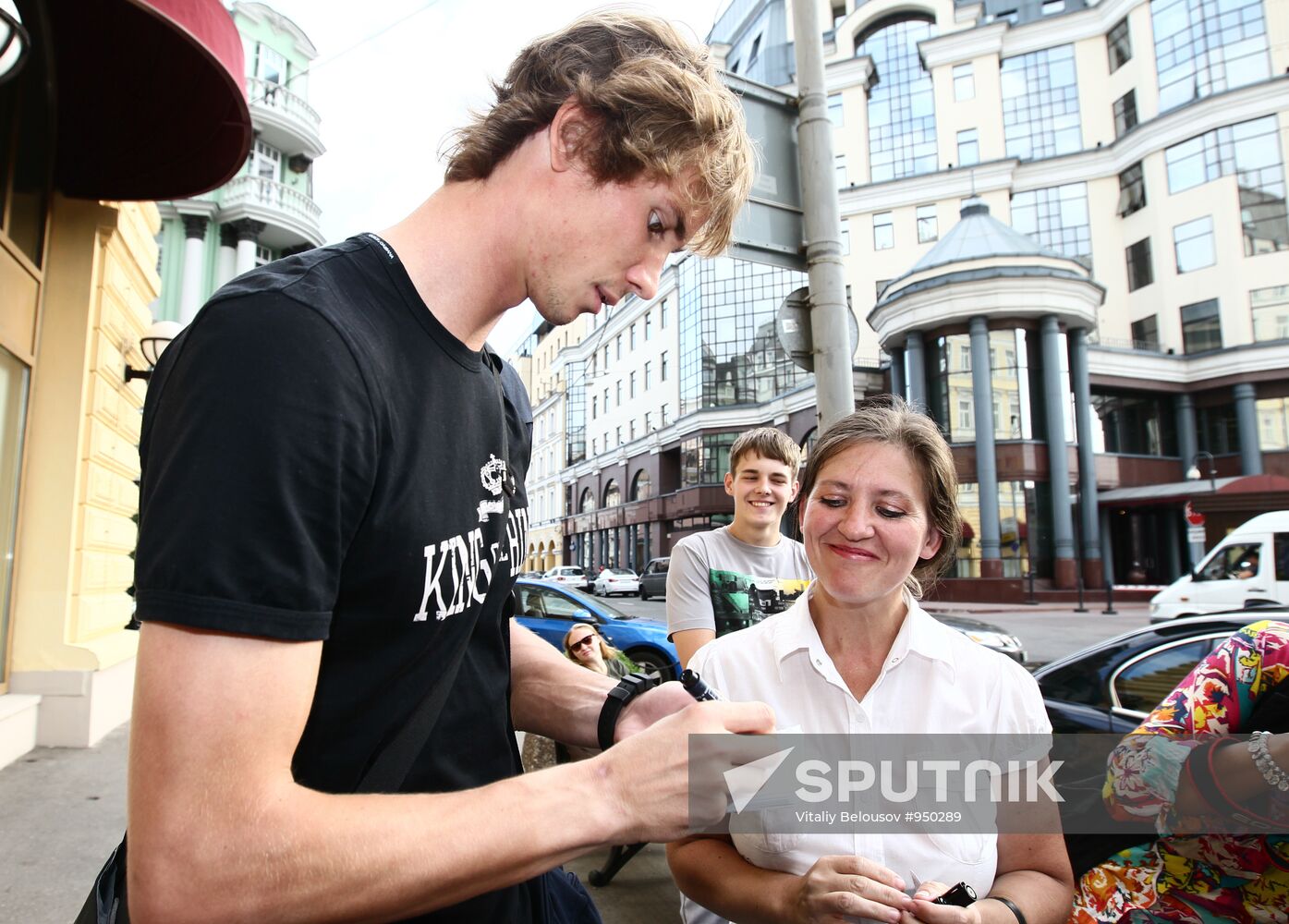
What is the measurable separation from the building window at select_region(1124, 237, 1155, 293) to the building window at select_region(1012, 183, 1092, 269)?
1.64 m

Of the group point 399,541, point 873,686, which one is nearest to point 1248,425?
point 873,686

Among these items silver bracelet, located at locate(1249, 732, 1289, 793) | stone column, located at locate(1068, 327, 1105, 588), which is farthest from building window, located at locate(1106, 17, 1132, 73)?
silver bracelet, located at locate(1249, 732, 1289, 793)

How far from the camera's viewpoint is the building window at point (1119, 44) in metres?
35.9

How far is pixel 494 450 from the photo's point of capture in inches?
54.4

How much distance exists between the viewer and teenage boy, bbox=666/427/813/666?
4.11 metres

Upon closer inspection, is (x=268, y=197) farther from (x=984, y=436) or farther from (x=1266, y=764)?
(x=984, y=436)

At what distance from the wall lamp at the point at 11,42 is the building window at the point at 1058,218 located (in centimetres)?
3989

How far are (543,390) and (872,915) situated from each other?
68.4 meters

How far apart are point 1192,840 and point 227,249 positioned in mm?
20054

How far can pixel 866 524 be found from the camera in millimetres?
2326

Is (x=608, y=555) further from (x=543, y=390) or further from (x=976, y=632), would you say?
(x=976, y=632)

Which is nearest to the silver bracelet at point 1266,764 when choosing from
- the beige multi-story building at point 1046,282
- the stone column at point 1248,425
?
the beige multi-story building at point 1046,282

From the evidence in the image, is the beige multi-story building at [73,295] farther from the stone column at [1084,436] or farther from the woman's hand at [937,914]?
the stone column at [1084,436]

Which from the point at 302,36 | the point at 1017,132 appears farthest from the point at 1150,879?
the point at 1017,132
